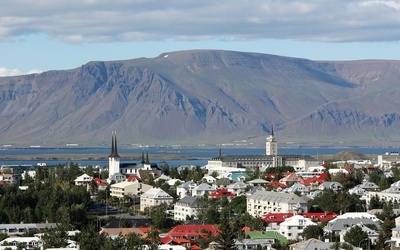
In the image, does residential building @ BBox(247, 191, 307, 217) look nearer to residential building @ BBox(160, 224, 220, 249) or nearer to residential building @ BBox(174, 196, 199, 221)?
residential building @ BBox(174, 196, 199, 221)

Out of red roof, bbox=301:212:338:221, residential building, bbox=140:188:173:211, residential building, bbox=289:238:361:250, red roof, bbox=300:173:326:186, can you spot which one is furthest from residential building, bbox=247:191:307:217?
residential building, bbox=289:238:361:250

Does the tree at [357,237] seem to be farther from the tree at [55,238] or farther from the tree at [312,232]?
the tree at [55,238]

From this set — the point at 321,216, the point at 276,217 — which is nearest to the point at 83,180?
the point at 276,217

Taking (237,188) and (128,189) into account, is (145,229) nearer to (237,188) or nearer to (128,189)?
(237,188)

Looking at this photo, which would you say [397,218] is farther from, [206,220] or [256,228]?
[206,220]

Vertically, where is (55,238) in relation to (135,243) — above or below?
above
